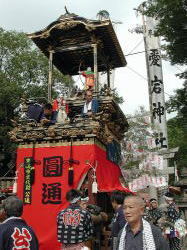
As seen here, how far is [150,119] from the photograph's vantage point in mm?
15148

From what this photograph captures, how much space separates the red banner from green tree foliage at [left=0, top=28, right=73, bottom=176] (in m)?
13.1

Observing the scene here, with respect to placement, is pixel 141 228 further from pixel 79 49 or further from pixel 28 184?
pixel 79 49

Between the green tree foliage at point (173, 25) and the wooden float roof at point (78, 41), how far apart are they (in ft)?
5.59

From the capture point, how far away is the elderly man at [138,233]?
303 cm

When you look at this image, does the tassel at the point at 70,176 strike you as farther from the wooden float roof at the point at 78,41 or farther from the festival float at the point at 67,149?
the wooden float roof at the point at 78,41

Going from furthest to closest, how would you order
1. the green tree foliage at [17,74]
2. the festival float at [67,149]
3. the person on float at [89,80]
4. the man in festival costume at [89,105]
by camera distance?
1. the green tree foliage at [17,74]
2. the person on float at [89,80]
3. the man in festival costume at [89,105]
4. the festival float at [67,149]

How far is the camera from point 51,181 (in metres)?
9.89

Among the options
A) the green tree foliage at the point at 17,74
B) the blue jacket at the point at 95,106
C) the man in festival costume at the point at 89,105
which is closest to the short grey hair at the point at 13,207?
the man in festival costume at the point at 89,105

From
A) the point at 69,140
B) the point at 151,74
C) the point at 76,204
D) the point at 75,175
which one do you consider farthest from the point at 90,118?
the point at 151,74

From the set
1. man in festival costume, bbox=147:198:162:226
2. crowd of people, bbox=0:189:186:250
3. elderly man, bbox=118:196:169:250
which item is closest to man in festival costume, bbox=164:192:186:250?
man in festival costume, bbox=147:198:162:226

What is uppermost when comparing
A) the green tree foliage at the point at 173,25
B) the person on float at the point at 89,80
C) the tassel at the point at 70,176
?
the green tree foliage at the point at 173,25

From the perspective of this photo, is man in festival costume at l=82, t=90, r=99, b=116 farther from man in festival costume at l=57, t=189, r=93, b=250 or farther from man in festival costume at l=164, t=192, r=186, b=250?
man in festival costume at l=57, t=189, r=93, b=250

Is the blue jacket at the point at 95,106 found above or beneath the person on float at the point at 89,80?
beneath

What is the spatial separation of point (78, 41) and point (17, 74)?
44.0ft
